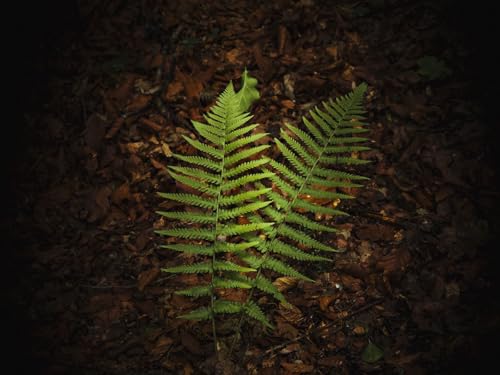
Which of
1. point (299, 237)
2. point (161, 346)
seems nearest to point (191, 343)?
point (161, 346)

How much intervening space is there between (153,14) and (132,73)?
0.77 meters

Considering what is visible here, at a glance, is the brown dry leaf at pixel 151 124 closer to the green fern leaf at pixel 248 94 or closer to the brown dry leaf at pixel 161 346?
the green fern leaf at pixel 248 94

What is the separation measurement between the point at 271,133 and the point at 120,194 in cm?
119

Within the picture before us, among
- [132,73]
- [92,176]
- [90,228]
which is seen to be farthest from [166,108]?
[90,228]

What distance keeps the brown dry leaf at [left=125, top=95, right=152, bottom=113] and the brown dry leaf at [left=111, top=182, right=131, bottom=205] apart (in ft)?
2.33

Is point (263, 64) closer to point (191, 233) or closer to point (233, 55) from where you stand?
A: point (233, 55)

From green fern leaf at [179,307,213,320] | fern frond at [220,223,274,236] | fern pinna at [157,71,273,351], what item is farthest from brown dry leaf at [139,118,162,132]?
green fern leaf at [179,307,213,320]

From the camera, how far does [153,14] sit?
314 centimetres

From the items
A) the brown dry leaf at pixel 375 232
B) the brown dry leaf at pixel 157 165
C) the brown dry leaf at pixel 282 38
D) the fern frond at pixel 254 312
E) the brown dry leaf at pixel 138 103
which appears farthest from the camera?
the brown dry leaf at pixel 282 38

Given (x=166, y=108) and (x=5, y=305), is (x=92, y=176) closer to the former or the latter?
(x=166, y=108)

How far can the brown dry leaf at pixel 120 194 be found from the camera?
89.9 inches

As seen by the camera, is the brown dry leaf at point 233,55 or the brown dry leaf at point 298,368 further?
the brown dry leaf at point 233,55

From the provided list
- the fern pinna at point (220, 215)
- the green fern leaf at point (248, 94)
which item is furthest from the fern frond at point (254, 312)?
the green fern leaf at point (248, 94)

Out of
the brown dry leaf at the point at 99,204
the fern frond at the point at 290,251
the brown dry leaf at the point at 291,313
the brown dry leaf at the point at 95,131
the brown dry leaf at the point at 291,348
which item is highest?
the brown dry leaf at the point at 95,131
